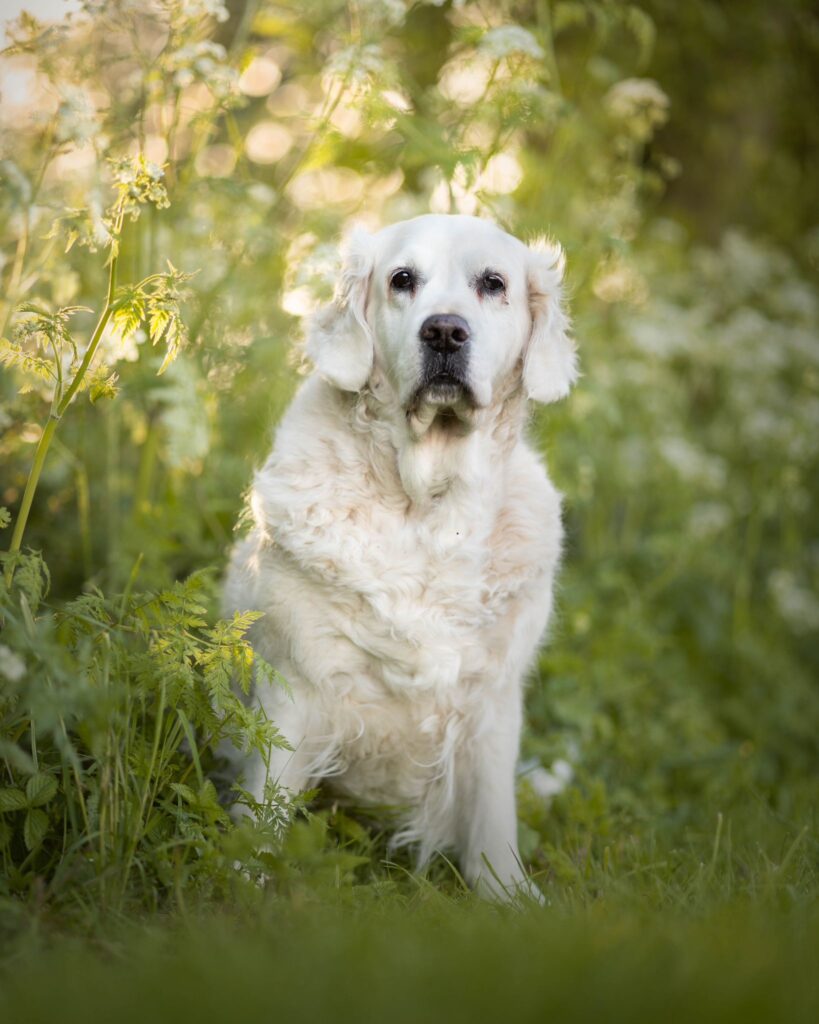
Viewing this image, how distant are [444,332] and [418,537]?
20.9 inches

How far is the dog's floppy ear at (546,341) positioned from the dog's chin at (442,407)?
242 millimetres

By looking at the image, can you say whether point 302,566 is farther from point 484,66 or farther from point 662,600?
point 662,600

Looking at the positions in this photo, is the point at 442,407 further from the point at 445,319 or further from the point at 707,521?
the point at 707,521

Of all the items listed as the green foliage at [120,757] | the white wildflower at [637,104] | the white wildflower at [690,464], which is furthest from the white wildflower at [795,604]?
the green foliage at [120,757]

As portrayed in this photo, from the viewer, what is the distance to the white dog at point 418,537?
2574 millimetres

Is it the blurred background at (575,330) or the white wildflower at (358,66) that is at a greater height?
the white wildflower at (358,66)

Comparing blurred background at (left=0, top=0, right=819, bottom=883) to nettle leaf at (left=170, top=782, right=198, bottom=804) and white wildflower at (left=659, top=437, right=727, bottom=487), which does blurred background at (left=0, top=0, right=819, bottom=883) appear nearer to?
white wildflower at (left=659, top=437, right=727, bottom=487)

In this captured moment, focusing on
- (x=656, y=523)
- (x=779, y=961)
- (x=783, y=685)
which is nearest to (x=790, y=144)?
(x=656, y=523)

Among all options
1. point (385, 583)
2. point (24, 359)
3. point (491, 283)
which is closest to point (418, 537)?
point (385, 583)

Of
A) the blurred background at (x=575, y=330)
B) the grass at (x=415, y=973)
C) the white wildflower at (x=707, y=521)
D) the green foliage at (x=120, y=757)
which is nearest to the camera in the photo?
the grass at (x=415, y=973)

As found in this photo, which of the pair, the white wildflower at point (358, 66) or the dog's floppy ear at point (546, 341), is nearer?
the dog's floppy ear at point (546, 341)

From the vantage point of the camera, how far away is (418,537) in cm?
268

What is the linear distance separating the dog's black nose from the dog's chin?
75mm

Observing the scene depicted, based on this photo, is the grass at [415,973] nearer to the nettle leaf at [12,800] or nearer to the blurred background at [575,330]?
the nettle leaf at [12,800]
